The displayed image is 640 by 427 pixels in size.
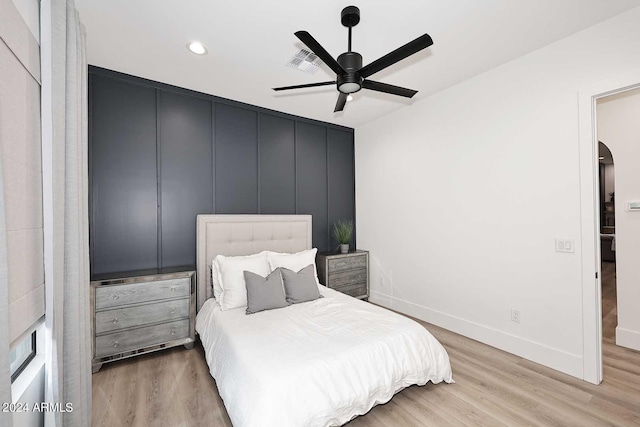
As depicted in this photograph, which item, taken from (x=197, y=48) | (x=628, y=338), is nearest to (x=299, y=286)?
(x=197, y=48)

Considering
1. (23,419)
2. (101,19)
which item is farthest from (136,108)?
(23,419)

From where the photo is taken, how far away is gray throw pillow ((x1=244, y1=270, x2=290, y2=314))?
2656 mm

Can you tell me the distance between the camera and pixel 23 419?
1.24 m

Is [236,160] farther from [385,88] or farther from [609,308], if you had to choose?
[609,308]

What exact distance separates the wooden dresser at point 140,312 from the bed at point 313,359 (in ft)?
0.76

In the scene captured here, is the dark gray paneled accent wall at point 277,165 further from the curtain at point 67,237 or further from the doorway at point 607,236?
the doorway at point 607,236

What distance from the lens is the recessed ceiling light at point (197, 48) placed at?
2449 millimetres

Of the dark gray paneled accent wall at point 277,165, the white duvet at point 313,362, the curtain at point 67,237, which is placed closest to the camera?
the curtain at point 67,237

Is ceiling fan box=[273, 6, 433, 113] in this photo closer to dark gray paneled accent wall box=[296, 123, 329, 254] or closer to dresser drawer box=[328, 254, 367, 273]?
dark gray paneled accent wall box=[296, 123, 329, 254]

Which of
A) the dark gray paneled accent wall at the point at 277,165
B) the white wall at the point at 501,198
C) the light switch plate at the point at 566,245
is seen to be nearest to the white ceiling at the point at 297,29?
the white wall at the point at 501,198

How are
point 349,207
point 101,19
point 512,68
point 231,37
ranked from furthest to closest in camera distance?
point 349,207 → point 512,68 → point 231,37 → point 101,19

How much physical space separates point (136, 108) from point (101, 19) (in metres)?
1.04

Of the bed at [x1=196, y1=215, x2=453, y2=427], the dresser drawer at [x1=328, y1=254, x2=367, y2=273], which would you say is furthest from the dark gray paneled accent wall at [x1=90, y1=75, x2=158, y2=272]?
the dresser drawer at [x1=328, y1=254, x2=367, y2=273]

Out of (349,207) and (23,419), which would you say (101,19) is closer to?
(23,419)
